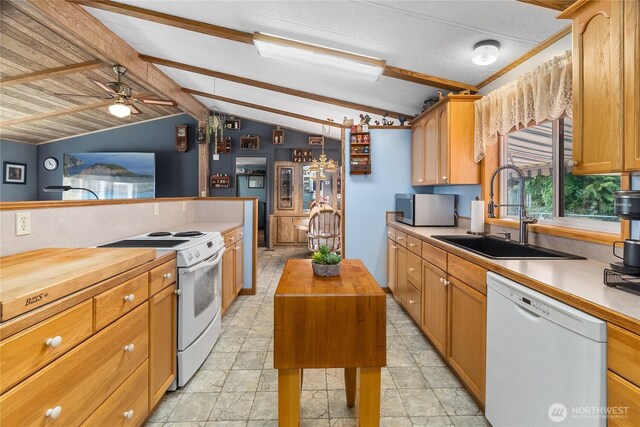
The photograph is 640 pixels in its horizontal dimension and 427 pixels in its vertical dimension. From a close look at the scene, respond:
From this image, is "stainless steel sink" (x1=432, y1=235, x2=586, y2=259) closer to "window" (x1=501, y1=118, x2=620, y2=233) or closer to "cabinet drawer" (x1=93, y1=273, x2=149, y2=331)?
"window" (x1=501, y1=118, x2=620, y2=233)

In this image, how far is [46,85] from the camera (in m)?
4.96

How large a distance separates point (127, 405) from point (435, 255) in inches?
81.7

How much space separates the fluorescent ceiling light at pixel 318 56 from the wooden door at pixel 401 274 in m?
1.79

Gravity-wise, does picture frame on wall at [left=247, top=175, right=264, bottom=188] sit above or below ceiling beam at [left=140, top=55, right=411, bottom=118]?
below

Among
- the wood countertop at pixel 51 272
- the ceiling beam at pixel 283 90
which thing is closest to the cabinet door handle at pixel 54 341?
the wood countertop at pixel 51 272

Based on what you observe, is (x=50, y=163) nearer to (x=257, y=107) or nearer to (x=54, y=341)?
(x=257, y=107)

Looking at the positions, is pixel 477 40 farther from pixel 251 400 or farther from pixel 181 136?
pixel 181 136

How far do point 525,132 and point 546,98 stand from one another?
2.20ft

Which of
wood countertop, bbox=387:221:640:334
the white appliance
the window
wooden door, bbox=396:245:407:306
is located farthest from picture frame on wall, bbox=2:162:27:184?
the window

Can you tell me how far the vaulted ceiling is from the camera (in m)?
2.11

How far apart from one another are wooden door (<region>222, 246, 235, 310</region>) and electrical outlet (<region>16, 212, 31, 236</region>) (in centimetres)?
159

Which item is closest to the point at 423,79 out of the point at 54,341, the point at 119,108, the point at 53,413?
the point at 54,341

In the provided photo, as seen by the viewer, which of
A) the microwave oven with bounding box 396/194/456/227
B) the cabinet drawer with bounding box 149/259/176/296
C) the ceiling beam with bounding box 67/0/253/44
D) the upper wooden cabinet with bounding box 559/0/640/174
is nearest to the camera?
the upper wooden cabinet with bounding box 559/0/640/174
